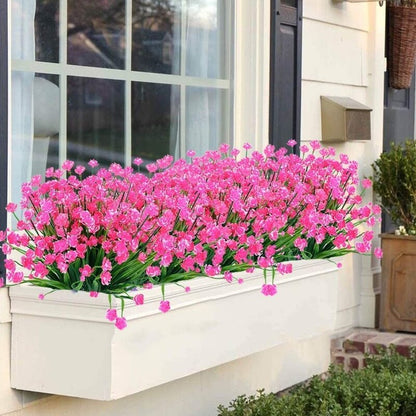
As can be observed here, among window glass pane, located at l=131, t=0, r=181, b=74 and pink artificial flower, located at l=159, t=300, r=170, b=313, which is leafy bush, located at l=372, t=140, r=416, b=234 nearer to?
window glass pane, located at l=131, t=0, r=181, b=74

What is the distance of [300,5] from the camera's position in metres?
5.12

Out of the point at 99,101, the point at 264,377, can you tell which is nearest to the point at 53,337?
the point at 99,101

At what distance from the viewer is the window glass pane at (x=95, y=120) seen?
4000mm

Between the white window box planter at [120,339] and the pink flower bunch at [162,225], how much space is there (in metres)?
0.07

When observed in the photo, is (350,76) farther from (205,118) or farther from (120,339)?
(120,339)

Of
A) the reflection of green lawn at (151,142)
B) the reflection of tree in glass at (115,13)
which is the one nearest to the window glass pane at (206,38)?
the reflection of tree in glass at (115,13)

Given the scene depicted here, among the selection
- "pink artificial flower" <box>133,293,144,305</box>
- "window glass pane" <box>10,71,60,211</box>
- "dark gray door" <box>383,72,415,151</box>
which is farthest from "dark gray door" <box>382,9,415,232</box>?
"pink artificial flower" <box>133,293,144,305</box>

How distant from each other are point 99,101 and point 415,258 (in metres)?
2.26

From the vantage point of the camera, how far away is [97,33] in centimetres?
411

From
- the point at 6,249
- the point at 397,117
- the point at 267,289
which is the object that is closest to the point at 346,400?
the point at 267,289

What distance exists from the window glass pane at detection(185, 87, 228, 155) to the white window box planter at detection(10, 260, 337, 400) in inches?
33.5

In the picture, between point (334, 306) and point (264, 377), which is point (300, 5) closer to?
point (334, 306)

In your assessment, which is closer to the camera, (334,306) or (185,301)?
(185,301)

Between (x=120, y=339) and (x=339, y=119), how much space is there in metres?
2.38
